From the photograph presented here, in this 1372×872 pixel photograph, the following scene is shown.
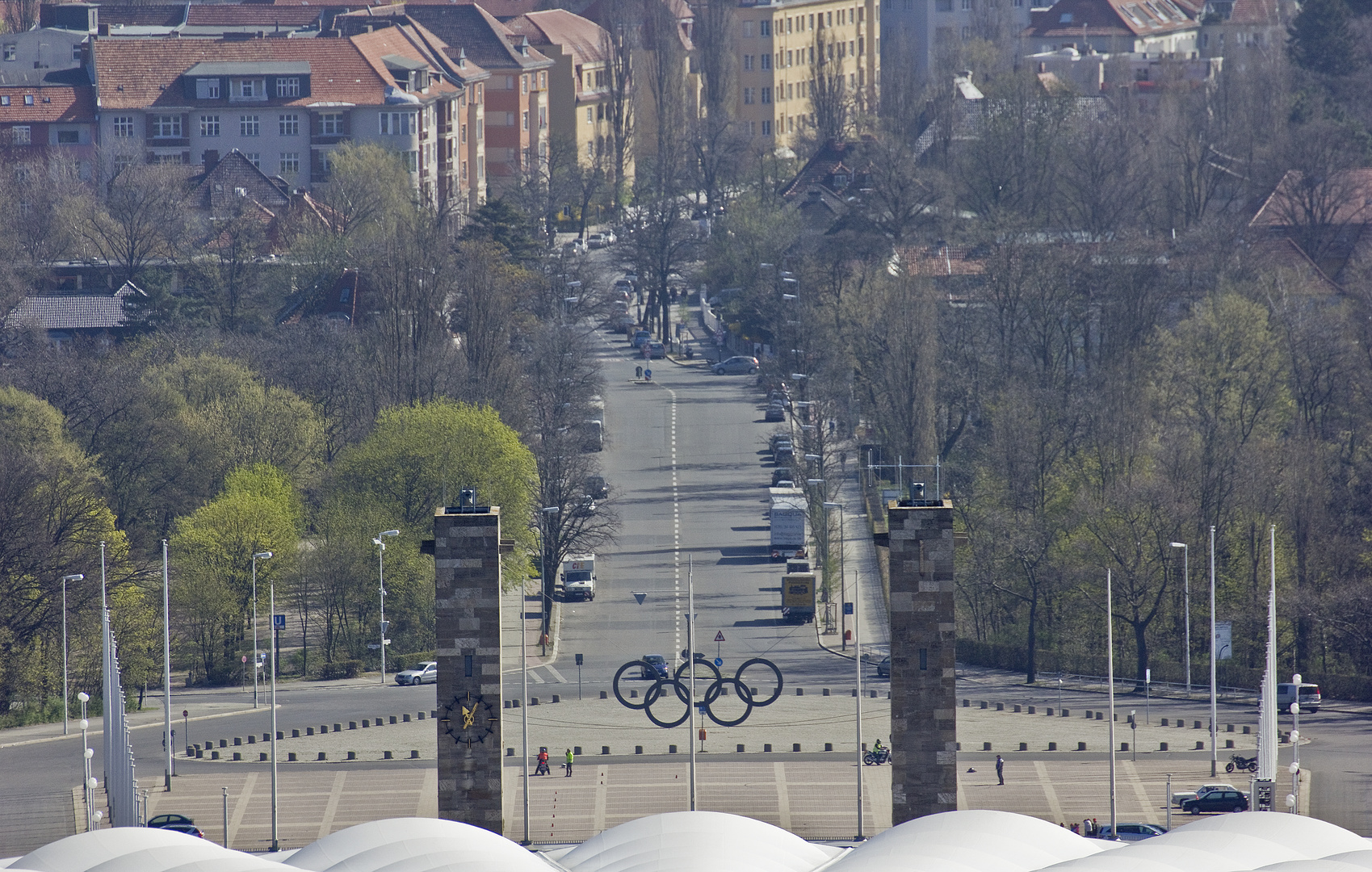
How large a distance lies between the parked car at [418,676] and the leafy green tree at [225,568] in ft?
23.4

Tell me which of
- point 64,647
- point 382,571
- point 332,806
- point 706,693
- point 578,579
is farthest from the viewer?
point 578,579

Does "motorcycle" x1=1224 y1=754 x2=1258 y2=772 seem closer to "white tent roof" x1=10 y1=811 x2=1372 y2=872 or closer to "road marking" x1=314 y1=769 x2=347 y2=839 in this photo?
"road marking" x1=314 y1=769 x2=347 y2=839

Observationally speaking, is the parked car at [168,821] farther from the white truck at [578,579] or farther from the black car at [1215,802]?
the white truck at [578,579]

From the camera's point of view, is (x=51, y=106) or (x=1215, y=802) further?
(x=51, y=106)

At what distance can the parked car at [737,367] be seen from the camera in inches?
5846

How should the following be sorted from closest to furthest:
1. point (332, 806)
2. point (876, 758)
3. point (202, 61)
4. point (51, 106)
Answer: point (332, 806)
point (876, 758)
point (202, 61)
point (51, 106)

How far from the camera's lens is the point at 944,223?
520 ft

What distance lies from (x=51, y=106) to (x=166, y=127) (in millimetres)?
9972

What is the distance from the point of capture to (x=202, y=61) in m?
172

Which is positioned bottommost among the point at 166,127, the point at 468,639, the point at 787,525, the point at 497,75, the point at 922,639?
the point at 787,525

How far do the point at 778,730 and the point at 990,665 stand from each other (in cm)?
1356

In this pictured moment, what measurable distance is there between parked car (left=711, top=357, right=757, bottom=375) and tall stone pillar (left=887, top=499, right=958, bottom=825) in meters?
102

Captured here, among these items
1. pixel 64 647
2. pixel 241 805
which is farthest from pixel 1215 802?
pixel 64 647

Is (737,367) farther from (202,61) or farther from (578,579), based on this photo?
(202,61)
